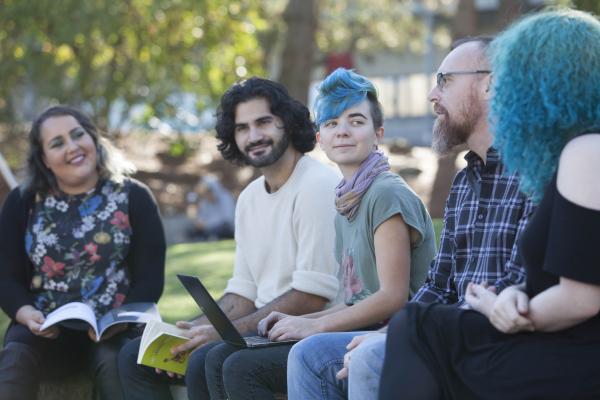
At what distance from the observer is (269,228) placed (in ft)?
16.3

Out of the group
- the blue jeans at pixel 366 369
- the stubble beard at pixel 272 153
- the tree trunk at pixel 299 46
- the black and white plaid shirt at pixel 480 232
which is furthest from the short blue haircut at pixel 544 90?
the tree trunk at pixel 299 46

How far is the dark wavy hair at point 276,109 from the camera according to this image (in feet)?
16.7

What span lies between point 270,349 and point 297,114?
1441 mm

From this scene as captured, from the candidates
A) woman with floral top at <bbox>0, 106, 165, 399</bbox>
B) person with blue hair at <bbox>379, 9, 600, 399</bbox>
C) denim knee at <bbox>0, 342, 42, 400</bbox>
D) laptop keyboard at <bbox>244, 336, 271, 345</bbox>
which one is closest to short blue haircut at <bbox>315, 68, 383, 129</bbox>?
laptop keyboard at <bbox>244, 336, 271, 345</bbox>

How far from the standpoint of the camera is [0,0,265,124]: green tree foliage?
15.9 m

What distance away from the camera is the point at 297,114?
16.8ft

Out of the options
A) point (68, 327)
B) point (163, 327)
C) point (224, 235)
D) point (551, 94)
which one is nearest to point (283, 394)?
point (163, 327)

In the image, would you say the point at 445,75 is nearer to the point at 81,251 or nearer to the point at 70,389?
the point at 81,251

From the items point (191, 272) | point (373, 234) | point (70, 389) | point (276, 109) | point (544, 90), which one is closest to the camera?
point (544, 90)

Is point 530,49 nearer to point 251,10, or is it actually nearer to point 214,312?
point 214,312

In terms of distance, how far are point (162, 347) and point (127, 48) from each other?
13.5 meters

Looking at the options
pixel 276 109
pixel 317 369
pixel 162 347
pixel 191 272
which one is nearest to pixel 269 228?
pixel 276 109

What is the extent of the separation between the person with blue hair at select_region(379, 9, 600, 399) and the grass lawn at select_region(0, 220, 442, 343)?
420 centimetres

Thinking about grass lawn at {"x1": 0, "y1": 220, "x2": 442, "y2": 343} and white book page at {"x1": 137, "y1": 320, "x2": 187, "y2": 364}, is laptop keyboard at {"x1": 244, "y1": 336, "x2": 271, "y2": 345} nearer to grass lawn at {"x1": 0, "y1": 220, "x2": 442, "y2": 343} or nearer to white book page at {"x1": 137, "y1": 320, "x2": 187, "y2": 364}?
white book page at {"x1": 137, "y1": 320, "x2": 187, "y2": 364}
